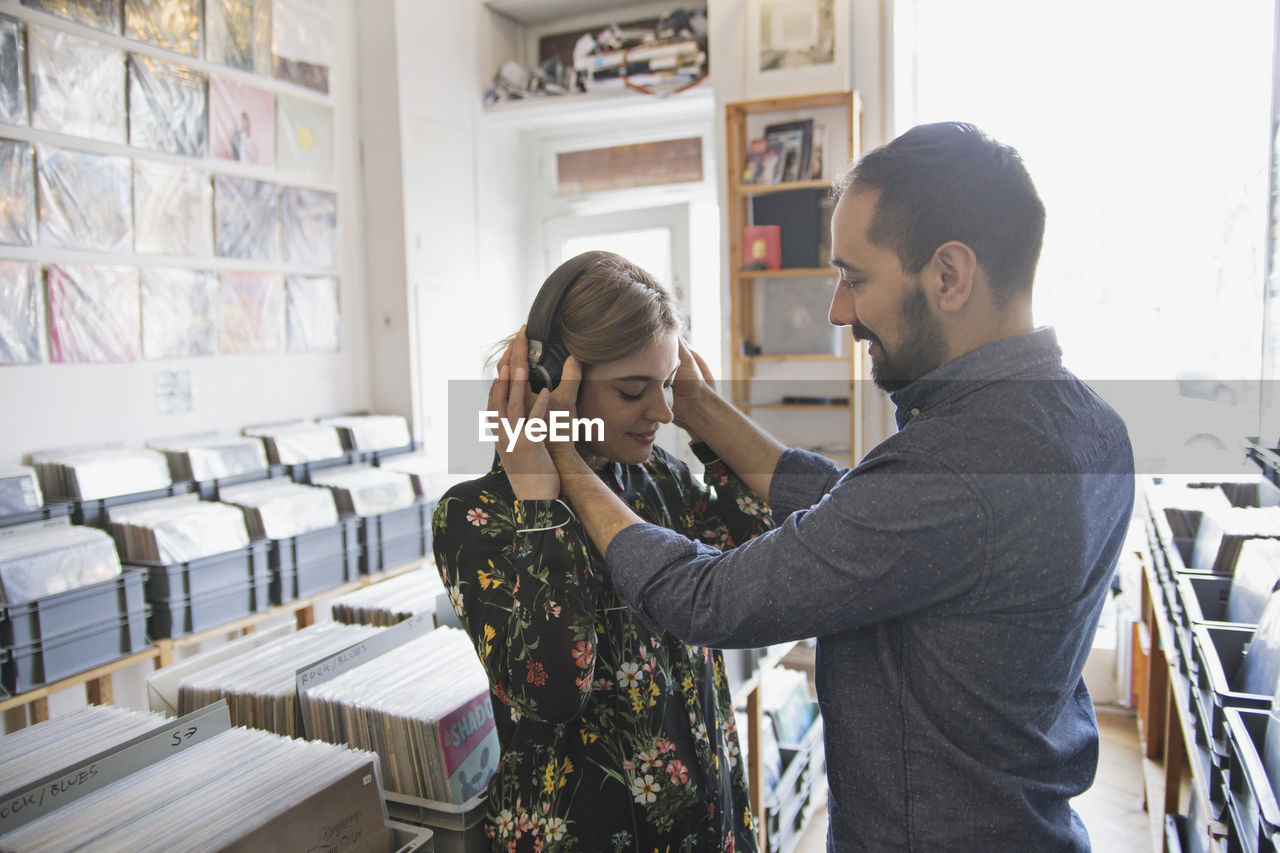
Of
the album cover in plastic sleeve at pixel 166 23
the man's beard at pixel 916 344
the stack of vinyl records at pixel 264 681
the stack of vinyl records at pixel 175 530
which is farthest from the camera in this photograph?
the album cover in plastic sleeve at pixel 166 23

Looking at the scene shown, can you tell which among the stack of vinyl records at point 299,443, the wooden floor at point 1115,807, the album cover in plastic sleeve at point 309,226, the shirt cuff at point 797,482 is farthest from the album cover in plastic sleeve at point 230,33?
the wooden floor at point 1115,807

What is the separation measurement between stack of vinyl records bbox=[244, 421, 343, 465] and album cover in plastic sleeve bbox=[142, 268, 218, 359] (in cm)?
38

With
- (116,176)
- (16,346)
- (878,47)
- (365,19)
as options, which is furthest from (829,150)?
(16,346)

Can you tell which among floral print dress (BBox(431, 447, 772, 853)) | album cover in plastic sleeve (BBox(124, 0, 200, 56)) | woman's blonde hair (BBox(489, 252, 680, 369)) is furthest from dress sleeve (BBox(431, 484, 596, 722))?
album cover in plastic sleeve (BBox(124, 0, 200, 56))

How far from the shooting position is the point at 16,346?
8.48ft

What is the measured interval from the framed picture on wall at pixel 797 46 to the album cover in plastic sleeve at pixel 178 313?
2.37 m

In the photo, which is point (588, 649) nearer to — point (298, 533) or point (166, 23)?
point (298, 533)

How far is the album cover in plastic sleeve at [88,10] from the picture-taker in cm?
261

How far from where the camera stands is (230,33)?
323cm

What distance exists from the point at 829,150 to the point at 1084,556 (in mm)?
3131

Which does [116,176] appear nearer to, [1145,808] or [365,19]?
[365,19]

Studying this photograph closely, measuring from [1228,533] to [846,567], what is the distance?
4.59 ft

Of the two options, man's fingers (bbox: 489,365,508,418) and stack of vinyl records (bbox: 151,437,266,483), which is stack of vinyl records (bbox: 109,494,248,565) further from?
man's fingers (bbox: 489,365,508,418)

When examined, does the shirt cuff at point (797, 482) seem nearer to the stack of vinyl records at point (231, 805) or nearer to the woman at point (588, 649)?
the woman at point (588, 649)
